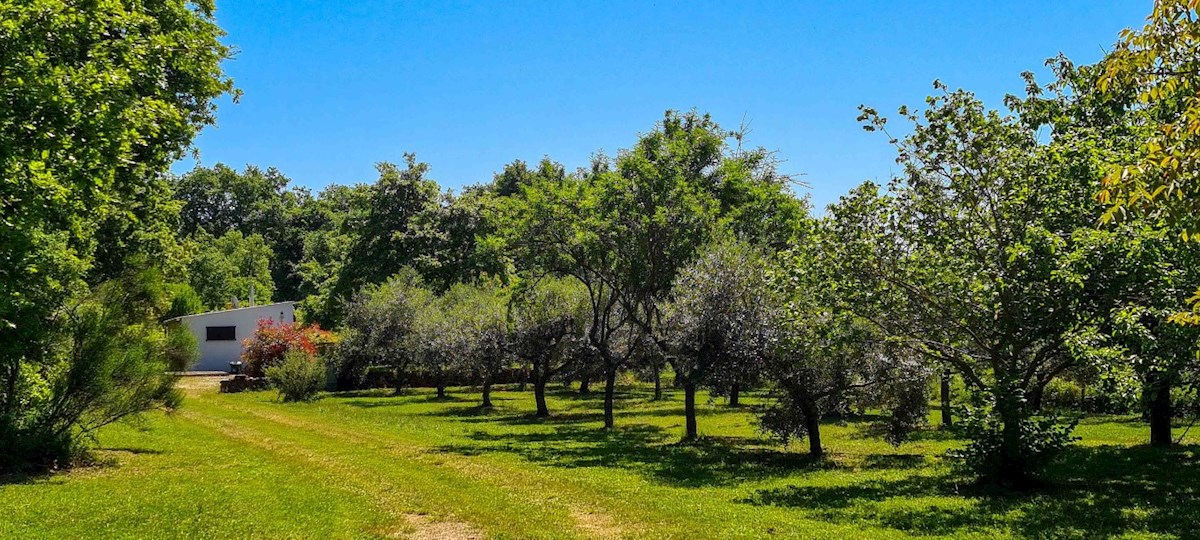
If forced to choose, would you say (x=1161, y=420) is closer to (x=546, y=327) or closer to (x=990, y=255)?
(x=990, y=255)

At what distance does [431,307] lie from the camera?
39906mm

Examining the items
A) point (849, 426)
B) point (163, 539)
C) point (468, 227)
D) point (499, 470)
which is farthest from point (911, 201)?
point (468, 227)

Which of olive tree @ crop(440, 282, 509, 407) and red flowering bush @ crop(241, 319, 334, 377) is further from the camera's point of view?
red flowering bush @ crop(241, 319, 334, 377)

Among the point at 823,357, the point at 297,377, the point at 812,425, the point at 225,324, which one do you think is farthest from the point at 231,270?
the point at 823,357

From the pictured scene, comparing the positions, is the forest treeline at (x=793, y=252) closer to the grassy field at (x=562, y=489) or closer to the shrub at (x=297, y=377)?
the grassy field at (x=562, y=489)

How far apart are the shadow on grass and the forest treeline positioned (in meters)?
1.01

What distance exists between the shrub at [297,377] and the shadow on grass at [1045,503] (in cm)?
2698

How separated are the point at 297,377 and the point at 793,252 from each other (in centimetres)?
2703

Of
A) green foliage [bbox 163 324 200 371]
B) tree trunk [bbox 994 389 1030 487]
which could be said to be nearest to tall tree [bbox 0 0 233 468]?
green foliage [bbox 163 324 200 371]

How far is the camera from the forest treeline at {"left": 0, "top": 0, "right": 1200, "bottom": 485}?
8797 mm

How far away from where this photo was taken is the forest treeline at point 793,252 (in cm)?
880

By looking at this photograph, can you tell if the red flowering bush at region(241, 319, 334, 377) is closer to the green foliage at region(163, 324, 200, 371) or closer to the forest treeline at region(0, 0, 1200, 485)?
the forest treeline at region(0, 0, 1200, 485)

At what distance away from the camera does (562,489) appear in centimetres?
1386

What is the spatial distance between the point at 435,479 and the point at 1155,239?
38.1 feet
